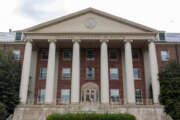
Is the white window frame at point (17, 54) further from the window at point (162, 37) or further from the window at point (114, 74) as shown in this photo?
the window at point (162, 37)

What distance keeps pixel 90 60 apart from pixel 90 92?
5.94m

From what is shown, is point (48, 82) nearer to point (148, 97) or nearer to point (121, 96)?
A: point (121, 96)

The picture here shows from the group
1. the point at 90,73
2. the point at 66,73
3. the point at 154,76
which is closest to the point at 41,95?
the point at 66,73

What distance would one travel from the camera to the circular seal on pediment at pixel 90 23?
121 ft

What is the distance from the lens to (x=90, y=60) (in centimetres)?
4009

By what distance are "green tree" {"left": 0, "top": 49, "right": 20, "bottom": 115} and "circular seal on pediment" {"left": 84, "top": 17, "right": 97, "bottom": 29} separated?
13.2 meters

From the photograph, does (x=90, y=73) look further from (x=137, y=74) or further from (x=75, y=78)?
(x=137, y=74)

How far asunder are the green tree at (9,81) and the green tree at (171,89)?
21.3 metres

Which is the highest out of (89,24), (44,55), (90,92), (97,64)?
(89,24)

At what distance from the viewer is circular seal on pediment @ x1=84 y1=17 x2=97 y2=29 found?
36.9 metres

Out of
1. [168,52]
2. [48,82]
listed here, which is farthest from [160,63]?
[48,82]

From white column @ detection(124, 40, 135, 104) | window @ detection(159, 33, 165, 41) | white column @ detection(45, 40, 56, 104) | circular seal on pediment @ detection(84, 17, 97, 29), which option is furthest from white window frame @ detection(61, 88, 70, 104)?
window @ detection(159, 33, 165, 41)

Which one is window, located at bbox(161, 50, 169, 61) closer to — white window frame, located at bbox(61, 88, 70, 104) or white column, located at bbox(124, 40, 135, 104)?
white column, located at bbox(124, 40, 135, 104)

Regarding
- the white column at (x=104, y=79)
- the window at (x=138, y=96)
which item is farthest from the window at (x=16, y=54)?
the window at (x=138, y=96)
